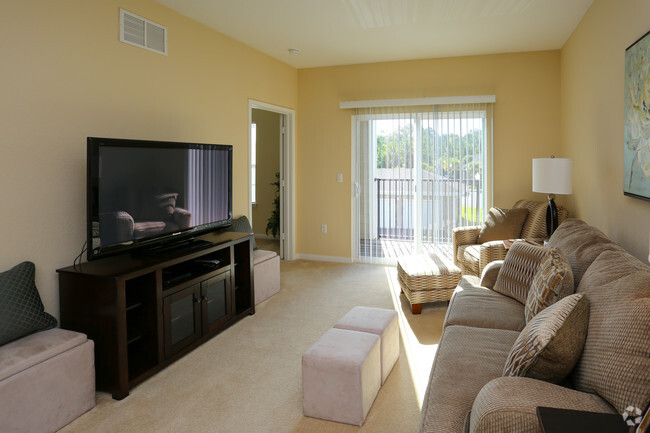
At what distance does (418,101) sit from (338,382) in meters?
3.99

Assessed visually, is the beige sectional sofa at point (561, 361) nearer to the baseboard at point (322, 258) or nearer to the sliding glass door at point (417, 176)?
the sliding glass door at point (417, 176)

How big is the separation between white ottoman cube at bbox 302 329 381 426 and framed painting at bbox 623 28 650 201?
183cm

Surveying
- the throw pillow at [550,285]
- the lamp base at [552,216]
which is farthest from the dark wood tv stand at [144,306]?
the lamp base at [552,216]

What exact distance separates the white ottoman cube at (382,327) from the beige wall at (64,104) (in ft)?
6.13

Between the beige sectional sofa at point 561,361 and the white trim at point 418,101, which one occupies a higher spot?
the white trim at point 418,101

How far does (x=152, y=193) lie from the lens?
2984 mm

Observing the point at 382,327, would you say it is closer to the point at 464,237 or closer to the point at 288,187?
the point at 464,237

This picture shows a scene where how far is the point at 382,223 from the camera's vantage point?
570cm

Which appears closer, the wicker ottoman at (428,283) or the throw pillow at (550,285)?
the throw pillow at (550,285)

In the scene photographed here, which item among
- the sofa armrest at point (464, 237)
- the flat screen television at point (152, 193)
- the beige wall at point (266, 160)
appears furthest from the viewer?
the beige wall at point (266, 160)

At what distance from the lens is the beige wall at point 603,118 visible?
8.92 feet

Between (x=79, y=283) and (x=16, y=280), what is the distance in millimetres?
304

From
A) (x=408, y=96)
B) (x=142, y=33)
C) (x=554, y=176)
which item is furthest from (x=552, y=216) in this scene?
(x=142, y=33)

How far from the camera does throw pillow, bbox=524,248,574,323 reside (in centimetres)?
203
